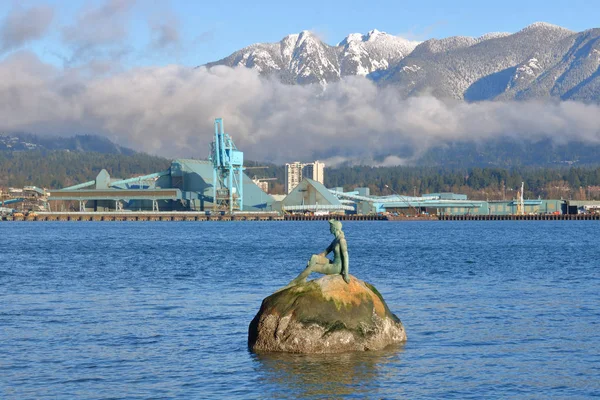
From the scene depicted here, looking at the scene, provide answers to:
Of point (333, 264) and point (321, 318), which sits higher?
point (333, 264)

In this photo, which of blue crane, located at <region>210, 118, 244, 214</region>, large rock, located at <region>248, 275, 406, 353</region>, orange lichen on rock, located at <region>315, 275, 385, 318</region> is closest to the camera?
large rock, located at <region>248, 275, 406, 353</region>

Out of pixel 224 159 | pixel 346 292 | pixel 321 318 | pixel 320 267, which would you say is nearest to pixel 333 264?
pixel 320 267

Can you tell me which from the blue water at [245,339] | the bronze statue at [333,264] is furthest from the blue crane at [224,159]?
the bronze statue at [333,264]

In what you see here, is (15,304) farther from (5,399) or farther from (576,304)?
(576,304)

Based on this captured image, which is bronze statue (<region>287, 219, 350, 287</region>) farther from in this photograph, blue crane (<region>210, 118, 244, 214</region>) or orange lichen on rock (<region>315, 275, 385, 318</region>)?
blue crane (<region>210, 118, 244, 214</region>)

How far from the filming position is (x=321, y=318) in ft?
70.4

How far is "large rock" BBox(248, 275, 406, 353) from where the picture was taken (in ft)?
70.5

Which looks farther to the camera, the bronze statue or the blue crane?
the blue crane

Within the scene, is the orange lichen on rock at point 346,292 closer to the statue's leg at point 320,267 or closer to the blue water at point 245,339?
the statue's leg at point 320,267

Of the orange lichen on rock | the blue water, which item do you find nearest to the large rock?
the orange lichen on rock

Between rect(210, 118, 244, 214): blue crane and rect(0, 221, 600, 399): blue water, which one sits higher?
rect(210, 118, 244, 214): blue crane

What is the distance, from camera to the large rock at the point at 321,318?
21484 millimetres

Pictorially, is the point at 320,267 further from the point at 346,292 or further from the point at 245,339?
the point at 245,339

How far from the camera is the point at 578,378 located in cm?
1989
